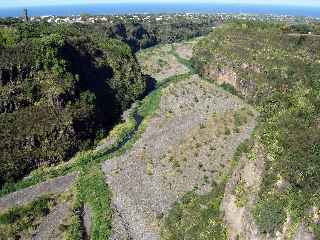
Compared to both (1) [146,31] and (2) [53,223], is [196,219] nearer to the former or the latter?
(2) [53,223]

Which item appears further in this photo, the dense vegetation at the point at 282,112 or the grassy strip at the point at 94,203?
the grassy strip at the point at 94,203

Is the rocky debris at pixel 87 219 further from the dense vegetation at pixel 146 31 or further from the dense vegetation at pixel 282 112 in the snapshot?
the dense vegetation at pixel 146 31

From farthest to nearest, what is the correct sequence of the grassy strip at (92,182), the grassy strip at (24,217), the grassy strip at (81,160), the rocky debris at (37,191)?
the grassy strip at (81,160), the rocky debris at (37,191), the grassy strip at (92,182), the grassy strip at (24,217)

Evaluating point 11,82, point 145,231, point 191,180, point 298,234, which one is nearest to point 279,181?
point 298,234

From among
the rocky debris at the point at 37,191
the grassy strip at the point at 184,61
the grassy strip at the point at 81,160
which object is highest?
the rocky debris at the point at 37,191

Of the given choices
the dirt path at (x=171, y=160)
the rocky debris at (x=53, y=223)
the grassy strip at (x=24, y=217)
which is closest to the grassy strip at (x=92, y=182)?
the rocky debris at (x=53, y=223)

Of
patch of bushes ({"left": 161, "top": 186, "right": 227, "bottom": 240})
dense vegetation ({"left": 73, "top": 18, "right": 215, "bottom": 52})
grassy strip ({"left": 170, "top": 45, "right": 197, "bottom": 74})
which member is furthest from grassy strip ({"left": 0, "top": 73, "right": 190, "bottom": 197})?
dense vegetation ({"left": 73, "top": 18, "right": 215, "bottom": 52})

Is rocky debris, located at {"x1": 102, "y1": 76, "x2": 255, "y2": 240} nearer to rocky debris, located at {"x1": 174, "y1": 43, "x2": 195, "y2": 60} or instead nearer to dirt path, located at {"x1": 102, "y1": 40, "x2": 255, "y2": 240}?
dirt path, located at {"x1": 102, "y1": 40, "x2": 255, "y2": 240}
